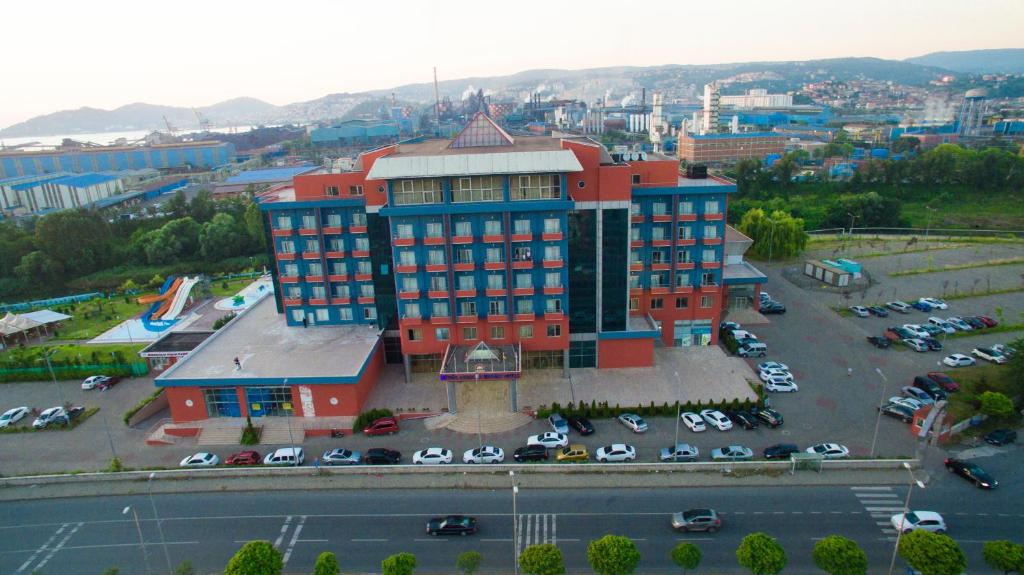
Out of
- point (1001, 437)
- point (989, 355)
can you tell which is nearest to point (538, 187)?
point (1001, 437)

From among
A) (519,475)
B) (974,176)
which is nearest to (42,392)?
(519,475)

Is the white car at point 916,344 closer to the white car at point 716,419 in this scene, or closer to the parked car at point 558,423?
the white car at point 716,419

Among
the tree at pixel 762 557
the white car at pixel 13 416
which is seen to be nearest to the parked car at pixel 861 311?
the tree at pixel 762 557

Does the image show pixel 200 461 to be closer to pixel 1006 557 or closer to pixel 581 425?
pixel 581 425

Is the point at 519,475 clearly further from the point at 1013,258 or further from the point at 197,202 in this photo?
the point at 197,202

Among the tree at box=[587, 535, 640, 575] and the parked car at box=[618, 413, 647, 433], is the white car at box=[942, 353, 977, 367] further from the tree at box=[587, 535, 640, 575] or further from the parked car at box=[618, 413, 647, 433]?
the tree at box=[587, 535, 640, 575]
